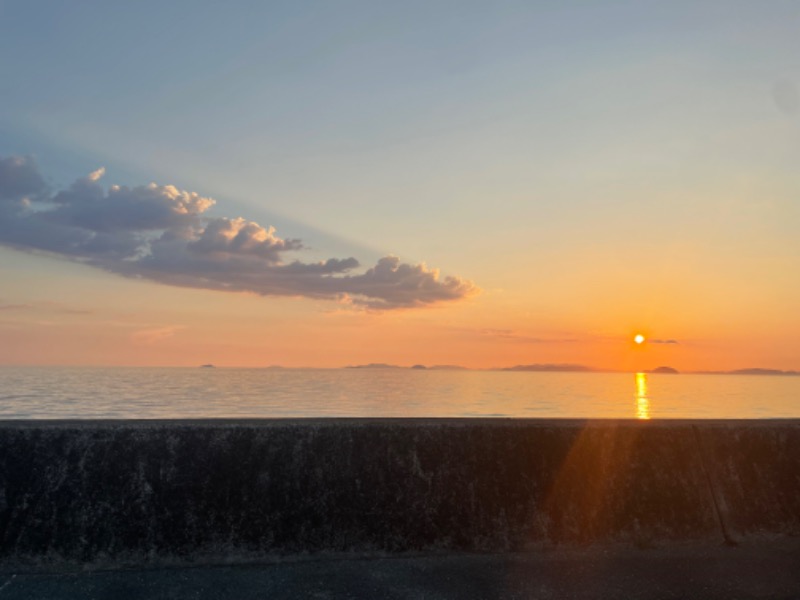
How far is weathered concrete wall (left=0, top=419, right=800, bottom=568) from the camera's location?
4664 millimetres

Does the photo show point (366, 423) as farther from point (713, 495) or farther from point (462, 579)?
point (713, 495)

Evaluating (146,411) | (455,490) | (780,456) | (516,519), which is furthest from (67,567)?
(146,411)

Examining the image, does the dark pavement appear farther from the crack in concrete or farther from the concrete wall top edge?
the concrete wall top edge

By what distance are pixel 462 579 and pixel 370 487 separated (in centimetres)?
101

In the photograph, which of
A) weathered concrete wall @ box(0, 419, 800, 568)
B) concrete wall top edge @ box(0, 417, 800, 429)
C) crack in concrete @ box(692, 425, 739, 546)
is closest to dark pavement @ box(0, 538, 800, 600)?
weathered concrete wall @ box(0, 419, 800, 568)

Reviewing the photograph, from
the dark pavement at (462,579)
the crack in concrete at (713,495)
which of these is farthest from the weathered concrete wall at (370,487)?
the dark pavement at (462,579)

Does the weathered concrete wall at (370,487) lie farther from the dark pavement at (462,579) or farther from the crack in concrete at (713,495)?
the dark pavement at (462,579)

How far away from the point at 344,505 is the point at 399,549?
1.67 feet

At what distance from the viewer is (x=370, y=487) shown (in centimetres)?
506

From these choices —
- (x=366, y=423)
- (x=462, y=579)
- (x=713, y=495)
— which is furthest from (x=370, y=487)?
(x=713, y=495)

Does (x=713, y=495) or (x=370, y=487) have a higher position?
(x=370, y=487)

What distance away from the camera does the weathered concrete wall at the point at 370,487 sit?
466cm

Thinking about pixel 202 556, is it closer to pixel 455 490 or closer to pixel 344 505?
pixel 344 505

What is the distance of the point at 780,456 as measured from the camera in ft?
19.1
